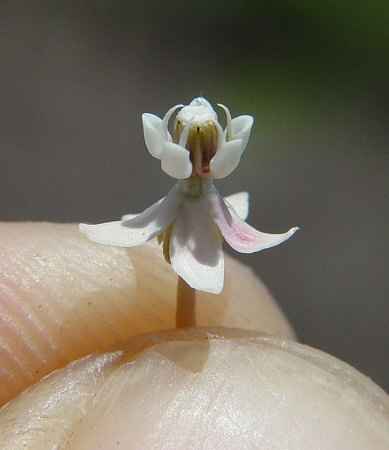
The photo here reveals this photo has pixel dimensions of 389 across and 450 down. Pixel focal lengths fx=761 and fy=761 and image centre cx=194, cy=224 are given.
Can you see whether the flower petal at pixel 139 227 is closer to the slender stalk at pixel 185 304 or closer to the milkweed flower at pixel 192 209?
the milkweed flower at pixel 192 209

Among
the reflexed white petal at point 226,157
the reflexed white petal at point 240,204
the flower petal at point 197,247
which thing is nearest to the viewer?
the flower petal at point 197,247

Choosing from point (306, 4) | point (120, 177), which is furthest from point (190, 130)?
point (306, 4)

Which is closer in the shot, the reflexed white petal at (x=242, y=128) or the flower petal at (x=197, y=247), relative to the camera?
the flower petal at (x=197, y=247)

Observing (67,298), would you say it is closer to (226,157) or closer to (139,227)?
(139,227)

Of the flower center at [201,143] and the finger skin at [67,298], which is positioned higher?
the flower center at [201,143]

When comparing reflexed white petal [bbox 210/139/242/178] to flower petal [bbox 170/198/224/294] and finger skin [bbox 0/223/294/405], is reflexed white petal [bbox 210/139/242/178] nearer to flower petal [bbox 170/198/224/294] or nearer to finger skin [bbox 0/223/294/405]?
flower petal [bbox 170/198/224/294]

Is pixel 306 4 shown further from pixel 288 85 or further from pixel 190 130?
pixel 190 130

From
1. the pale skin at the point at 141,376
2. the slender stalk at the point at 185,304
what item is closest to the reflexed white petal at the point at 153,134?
the slender stalk at the point at 185,304
